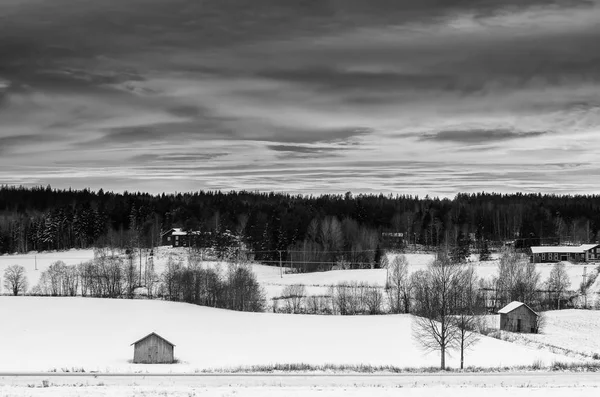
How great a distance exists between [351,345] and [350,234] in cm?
9746

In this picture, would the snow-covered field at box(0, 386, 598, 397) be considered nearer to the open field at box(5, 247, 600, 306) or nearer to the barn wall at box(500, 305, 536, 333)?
the barn wall at box(500, 305, 536, 333)

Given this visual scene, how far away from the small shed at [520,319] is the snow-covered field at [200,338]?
11886 mm

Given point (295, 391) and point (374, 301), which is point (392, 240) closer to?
point (374, 301)

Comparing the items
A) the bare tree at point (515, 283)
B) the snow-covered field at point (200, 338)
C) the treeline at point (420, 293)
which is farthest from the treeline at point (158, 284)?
the bare tree at point (515, 283)

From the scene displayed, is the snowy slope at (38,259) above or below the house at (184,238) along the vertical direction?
below

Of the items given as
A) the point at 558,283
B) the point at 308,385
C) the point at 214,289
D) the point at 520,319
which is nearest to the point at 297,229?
the point at 214,289

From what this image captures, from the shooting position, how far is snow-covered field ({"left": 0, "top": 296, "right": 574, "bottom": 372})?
5141cm

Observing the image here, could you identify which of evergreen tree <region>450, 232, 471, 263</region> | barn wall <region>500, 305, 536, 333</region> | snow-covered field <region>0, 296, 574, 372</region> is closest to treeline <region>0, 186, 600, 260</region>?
evergreen tree <region>450, 232, 471, 263</region>

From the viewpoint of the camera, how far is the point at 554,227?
179m

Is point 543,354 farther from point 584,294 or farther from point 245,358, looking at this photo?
point 584,294

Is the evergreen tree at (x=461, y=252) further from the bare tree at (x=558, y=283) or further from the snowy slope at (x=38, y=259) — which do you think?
the snowy slope at (x=38, y=259)

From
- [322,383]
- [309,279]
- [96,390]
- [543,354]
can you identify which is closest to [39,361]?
[96,390]

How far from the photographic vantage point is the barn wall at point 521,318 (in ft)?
245

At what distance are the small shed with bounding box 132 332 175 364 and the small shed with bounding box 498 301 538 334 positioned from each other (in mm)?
44040
